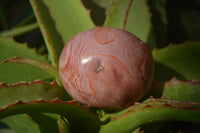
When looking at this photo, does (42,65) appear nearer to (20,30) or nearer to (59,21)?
(59,21)

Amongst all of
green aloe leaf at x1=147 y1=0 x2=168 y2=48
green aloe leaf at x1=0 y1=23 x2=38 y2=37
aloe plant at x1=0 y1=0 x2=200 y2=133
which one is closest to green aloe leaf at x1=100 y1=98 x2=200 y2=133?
aloe plant at x1=0 y1=0 x2=200 y2=133

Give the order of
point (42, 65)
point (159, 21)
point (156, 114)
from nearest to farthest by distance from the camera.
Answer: point (156, 114)
point (42, 65)
point (159, 21)

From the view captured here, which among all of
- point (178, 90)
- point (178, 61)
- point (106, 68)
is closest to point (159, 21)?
point (178, 61)

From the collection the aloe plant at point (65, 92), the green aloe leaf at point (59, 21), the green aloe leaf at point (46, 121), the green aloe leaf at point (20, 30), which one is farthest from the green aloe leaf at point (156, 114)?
A: the green aloe leaf at point (20, 30)

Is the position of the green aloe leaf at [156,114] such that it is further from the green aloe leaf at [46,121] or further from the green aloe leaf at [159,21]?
the green aloe leaf at [159,21]

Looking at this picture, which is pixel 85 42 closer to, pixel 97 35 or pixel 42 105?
pixel 97 35

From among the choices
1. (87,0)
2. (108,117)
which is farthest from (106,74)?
(87,0)
